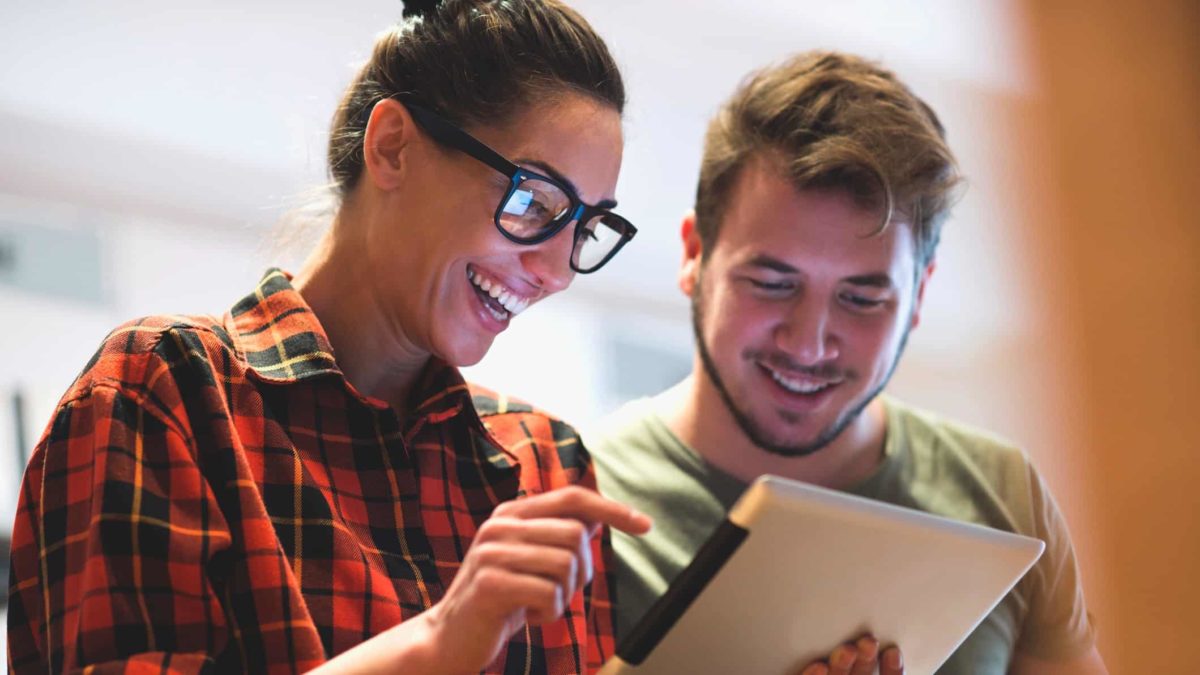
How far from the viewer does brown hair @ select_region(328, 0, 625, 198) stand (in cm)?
139

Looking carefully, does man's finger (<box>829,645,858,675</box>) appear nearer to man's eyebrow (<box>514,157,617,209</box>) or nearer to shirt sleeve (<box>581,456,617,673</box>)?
shirt sleeve (<box>581,456,617,673</box>)

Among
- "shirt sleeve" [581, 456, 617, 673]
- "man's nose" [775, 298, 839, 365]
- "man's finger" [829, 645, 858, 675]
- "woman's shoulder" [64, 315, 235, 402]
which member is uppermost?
"woman's shoulder" [64, 315, 235, 402]

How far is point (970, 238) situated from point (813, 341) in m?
2.48

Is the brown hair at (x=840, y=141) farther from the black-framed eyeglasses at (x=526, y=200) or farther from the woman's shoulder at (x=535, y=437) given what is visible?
the black-framed eyeglasses at (x=526, y=200)

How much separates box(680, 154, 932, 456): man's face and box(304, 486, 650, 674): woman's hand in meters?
0.86

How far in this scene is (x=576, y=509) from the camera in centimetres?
104

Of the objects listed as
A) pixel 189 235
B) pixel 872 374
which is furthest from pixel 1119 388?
pixel 189 235

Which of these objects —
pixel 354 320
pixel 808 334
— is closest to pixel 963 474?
pixel 808 334

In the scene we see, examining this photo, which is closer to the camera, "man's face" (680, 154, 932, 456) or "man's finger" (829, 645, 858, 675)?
"man's finger" (829, 645, 858, 675)

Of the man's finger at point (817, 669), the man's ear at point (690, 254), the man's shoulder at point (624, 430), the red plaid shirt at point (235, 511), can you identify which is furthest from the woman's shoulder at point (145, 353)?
the man's ear at point (690, 254)

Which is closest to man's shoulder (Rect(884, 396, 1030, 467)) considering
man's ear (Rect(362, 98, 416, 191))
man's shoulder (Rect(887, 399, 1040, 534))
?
man's shoulder (Rect(887, 399, 1040, 534))

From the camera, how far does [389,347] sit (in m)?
1.44

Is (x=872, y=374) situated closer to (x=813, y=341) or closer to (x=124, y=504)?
(x=813, y=341)

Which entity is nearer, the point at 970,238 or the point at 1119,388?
the point at 1119,388
